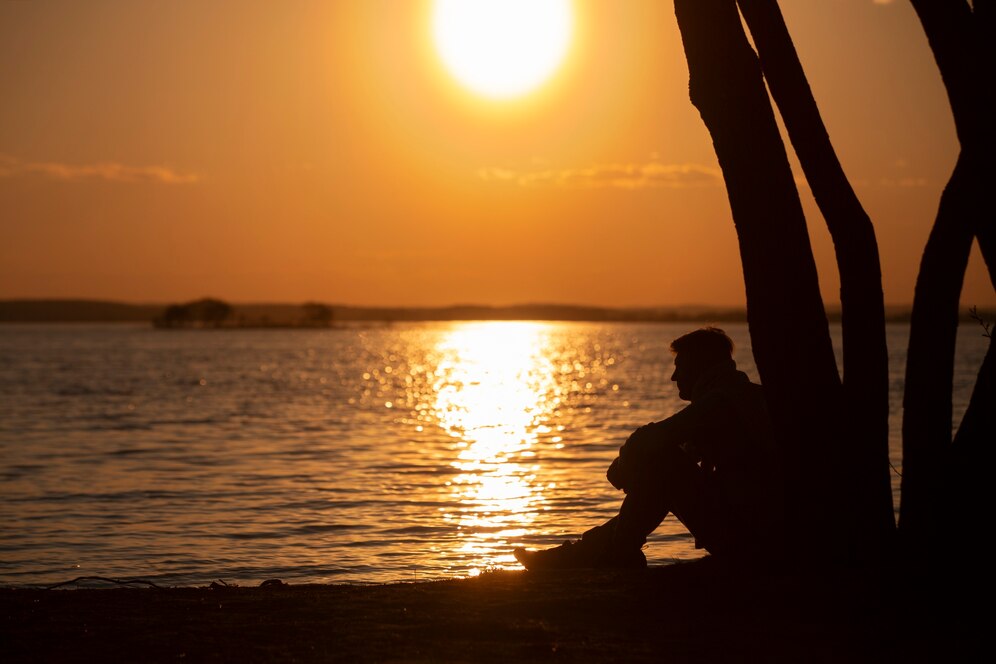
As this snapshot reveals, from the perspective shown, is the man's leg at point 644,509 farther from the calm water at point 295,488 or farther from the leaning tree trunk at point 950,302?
the calm water at point 295,488

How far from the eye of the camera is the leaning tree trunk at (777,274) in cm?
604

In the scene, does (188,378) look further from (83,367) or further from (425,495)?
(425,495)

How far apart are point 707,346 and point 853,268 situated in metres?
0.85

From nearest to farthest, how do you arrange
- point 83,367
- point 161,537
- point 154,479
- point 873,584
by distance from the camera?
point 873,584 → point 161,537 → point 154,479 → point 83,367

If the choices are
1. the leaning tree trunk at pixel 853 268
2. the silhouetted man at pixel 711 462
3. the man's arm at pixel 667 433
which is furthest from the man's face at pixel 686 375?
the leaning tree trunk at pixel 853 268

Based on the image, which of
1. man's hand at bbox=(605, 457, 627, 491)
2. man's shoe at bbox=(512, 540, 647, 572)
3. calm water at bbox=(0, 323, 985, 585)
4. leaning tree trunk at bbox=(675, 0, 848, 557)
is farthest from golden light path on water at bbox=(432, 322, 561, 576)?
leaning tree trunk at bbox=(675, 0, 848, 557)

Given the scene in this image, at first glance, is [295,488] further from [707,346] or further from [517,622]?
[517,622]

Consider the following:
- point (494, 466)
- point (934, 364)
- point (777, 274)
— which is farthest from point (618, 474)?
point (494, 466)

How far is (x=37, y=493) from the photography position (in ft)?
47.9

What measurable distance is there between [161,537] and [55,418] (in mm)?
17806

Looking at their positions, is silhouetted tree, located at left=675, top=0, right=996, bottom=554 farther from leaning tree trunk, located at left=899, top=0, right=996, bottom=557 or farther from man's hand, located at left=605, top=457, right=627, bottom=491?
man's hand, located at left=605, top=457, right=627, bottom=491

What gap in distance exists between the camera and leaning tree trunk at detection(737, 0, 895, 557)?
612 centimetres

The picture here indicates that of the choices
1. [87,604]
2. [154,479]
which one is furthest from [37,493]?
[87,604]

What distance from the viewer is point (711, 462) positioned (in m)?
6.50
